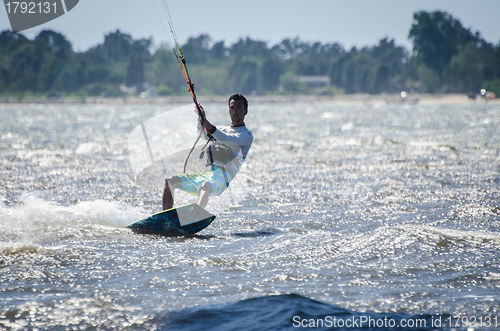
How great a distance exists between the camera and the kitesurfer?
6.66m

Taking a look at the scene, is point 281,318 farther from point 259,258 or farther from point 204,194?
point 204,194

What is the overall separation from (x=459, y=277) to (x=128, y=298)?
332cm

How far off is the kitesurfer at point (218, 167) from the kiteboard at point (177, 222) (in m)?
0.16

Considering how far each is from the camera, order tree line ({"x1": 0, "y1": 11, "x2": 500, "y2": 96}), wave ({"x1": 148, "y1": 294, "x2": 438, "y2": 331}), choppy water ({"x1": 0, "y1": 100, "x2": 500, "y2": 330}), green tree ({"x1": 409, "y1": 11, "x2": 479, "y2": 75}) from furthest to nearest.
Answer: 1. green tree ({"x1": 409, "y1": 11, "x2": 479, "y2": 75})
2. tree line ({"x1": 0, "y1": 11, "x2": 500, "y2": 96})
3. choppy water ({"x1": 0, "y1": 100, "x2": 500, "y2": 330})
4. wave ({"x1": 148, "y1": 294, "x2": 438, "y2": 331})

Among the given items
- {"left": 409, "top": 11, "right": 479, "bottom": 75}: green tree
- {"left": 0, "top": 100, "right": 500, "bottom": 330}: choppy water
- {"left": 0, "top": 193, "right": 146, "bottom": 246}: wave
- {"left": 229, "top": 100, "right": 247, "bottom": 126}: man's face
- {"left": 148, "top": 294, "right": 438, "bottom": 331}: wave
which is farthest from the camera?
{"left": 409, "top": 11, "right": 479, "bottom": 75}: green tree

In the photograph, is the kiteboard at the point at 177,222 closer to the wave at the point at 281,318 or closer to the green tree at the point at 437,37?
the wave at the point at 281,318

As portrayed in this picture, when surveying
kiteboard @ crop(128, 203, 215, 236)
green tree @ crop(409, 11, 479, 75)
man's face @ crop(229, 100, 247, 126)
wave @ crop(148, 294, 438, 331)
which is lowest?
wave @ crop(148, 294, 438, 331)

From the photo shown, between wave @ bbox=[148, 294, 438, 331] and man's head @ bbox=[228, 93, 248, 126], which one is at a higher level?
man's head @ bbox=[228, 93, 248, 126]

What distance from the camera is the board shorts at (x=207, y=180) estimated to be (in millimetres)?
6703

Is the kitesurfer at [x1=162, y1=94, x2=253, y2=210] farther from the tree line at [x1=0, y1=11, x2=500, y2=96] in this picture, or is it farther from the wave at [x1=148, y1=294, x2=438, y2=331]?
the tree line at [x1=0, y1=11, x2=500, y2=96]

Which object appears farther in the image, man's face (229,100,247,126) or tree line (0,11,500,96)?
tree line (0,11,500,96)

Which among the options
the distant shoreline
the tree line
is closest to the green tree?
the tree line

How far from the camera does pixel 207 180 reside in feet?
22.1

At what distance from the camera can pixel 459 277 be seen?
5.09m
